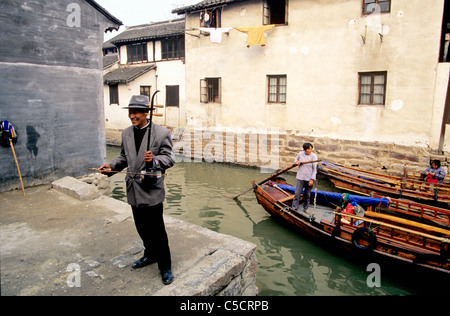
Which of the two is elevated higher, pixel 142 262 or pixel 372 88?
pixel 372 88

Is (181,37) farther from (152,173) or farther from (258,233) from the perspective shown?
(152,173)

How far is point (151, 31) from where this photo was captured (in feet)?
73.4

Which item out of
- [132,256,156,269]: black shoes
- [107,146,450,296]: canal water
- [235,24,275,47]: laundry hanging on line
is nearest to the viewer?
[132,256,156,269]: black shoes

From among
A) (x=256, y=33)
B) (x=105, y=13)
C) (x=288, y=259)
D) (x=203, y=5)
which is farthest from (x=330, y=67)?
(x=288, y=259)

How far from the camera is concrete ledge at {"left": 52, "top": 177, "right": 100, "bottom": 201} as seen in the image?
6418mm

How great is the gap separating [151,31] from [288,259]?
20.5 metres

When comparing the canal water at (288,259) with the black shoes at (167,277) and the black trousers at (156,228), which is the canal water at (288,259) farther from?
the black trousers at (156,228)

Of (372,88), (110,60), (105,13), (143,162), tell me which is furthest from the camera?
(110,60)

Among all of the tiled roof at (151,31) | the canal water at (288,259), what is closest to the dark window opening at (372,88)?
the canal water at (288,259)

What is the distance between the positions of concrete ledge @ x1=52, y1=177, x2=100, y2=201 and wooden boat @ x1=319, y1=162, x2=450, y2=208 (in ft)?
23.9

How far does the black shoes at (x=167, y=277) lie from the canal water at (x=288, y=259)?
8.01 feet

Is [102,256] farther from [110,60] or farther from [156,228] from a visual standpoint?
[110,60]

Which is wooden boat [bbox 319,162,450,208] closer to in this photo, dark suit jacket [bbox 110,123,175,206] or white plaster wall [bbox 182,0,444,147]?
white plaster wall [bbox 182,0,444,147]

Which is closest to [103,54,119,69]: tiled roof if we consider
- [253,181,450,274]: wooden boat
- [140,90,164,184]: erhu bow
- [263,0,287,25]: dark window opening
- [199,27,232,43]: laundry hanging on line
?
[199,27,232,43]: laundry hanging on line
